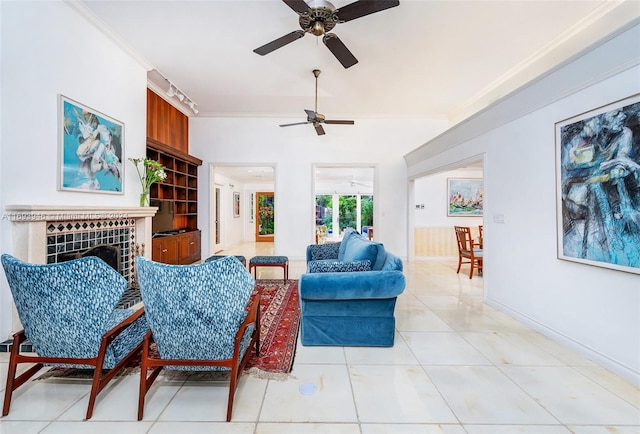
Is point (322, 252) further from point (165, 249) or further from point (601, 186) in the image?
point (601, 186)

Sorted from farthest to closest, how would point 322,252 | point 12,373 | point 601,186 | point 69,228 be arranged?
1. point 322,252
2. point 69,228
3. point 601,186
4. point 12,373

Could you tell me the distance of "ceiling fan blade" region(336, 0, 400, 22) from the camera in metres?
2.23

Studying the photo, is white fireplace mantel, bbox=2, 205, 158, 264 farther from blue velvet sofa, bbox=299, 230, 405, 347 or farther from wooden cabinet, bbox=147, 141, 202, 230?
blue velvet sofa, bbox=299, 230, 405, 347

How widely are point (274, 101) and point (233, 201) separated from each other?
17.1ft

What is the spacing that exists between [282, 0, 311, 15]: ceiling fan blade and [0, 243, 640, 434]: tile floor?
2948 millimetres

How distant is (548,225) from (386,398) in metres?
2.31

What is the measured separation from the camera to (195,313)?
1.60 metres

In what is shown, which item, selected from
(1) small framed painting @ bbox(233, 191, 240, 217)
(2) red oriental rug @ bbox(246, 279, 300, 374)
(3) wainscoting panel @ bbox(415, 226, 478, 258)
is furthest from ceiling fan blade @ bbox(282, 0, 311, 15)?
(1) small framed painting @ bbox(233, 191, 240, 217)

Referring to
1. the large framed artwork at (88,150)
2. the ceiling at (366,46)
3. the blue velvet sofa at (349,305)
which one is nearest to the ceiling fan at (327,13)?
the ceiling at (366,46)

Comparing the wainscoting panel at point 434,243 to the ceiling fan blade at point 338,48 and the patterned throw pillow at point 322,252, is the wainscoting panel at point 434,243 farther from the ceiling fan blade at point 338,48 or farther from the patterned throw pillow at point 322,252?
the ceiling fan blade at point 338,48

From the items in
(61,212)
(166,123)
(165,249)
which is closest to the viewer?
(61,212)

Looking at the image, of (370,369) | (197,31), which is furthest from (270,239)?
(370,369)

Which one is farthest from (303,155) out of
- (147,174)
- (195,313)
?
(195,313)

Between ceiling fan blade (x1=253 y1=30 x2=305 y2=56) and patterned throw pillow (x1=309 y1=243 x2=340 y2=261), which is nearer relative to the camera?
ceiling fan blade (x1=253 y1=30 x2=305 y2=56)
